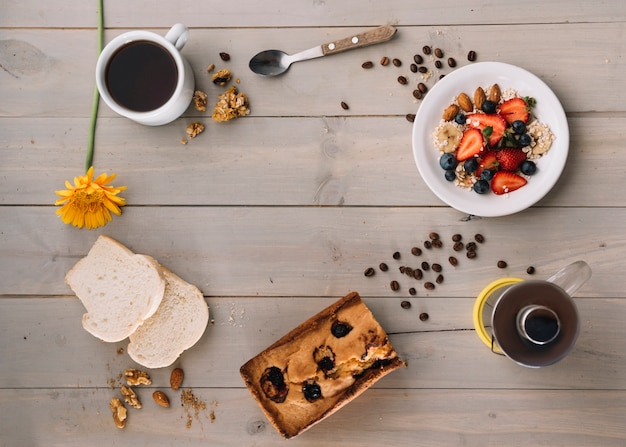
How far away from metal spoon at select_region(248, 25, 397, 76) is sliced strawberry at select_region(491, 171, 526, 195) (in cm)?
44

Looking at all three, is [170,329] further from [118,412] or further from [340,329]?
[340,329]

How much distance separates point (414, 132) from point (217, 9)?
60 centimetres

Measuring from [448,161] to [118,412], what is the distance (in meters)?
1.03

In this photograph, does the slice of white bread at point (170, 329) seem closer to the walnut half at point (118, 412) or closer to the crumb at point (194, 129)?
the walnut half at point (118, 412)

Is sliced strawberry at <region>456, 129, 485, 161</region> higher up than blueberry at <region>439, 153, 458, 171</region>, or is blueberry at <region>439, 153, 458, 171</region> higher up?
sliced strawberry at <region>456, 129, 485, 161</region>

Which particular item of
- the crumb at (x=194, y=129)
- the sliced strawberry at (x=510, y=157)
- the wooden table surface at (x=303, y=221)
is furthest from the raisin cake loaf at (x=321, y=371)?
the crumb at (x=194, y=129)

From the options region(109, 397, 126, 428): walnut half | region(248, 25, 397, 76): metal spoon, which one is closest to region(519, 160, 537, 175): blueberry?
region(248, 25, 397, 76): metal spoon

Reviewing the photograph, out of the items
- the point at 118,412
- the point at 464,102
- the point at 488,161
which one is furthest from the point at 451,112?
the point at 118,412

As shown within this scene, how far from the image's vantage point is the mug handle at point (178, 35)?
1.34 meters

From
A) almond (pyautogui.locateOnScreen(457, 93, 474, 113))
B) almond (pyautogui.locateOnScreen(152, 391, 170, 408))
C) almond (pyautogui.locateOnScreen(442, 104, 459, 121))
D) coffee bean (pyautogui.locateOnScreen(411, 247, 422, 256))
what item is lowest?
almond (pyautogui.locateOnScreen(152, 391, 170, 408))

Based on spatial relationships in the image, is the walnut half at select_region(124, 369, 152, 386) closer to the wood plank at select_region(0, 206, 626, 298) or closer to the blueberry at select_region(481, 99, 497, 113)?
the wood plank at select_region(0, 206, 626, 298)

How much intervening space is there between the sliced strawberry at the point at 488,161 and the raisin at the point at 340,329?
483 mm

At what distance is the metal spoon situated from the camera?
4.65 ft

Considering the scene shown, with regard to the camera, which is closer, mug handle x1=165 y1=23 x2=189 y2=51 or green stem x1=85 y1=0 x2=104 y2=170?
mug handle x1=165 y1=23 x2=189 y2=51
